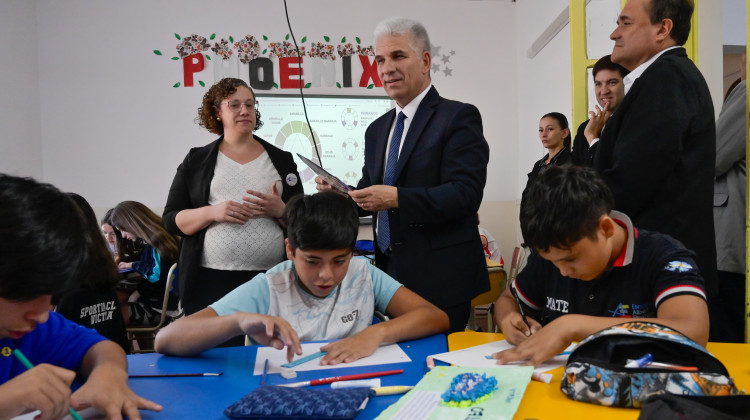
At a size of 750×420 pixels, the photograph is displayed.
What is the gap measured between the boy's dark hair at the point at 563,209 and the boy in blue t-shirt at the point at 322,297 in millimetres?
397

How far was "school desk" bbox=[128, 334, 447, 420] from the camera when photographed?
99cm

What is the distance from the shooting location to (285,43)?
5.40 meters

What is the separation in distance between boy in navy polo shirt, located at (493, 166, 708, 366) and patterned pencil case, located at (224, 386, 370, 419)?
0.40m

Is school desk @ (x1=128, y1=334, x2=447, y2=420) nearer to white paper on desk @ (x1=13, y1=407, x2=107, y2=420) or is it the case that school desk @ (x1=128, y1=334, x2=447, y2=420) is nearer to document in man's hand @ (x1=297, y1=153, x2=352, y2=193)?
white paper on desk @ (x1=13, y1=407, x2=107, y2=420)

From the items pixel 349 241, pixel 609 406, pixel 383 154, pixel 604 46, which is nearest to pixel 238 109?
pixel 383 154

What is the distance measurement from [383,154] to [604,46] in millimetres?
1899

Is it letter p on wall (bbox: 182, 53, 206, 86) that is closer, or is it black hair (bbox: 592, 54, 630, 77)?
black hair (bbox: 592, 54, 630, 77)

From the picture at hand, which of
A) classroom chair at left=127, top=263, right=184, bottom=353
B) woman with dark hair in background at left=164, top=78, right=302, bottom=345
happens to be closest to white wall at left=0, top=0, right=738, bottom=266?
classroom chair at left=127, top=263, right=184, bottom=353

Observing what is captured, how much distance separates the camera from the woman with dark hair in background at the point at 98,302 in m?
1.75

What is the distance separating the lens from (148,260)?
3373 millimetres

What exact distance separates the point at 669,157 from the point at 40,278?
60.6 inches

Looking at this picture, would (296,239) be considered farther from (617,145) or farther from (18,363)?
(617,145)

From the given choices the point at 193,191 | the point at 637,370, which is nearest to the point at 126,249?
the point at 193,191

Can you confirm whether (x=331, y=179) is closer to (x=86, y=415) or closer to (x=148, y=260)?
(x=86, y=415)
